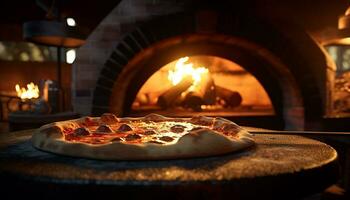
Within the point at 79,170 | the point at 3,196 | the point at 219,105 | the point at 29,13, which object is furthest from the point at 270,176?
the point at 29,13

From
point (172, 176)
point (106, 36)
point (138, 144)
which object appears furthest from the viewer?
point (106, 36)

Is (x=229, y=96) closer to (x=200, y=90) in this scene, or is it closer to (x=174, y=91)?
(x=200, y=90)

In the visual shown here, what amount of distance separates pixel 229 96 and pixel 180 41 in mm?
1444

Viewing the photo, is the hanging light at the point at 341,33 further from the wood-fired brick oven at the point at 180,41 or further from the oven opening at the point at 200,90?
the oven opening at the point at 200,90

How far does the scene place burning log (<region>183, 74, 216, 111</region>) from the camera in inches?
190

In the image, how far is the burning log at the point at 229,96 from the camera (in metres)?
5.15

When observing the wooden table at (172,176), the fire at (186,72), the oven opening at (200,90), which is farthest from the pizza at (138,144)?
the fire at (186,72)

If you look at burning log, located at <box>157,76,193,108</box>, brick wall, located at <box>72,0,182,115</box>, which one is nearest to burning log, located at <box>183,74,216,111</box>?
burning log, located at <box>157,76,193,108</box>

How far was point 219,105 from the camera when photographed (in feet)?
17.9

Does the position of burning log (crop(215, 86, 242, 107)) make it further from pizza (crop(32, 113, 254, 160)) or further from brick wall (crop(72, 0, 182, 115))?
pizza (crop(32, 113, 254, 160))

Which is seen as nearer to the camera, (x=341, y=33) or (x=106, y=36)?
(x=106, y=36)

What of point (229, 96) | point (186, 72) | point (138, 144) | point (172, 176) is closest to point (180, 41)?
point (186, 72)

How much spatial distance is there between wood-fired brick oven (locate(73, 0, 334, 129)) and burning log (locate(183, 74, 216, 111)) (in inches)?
38.0

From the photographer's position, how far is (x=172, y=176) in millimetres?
1057
